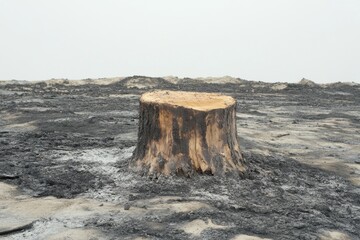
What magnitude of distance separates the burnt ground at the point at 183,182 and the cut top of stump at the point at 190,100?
0.59 m

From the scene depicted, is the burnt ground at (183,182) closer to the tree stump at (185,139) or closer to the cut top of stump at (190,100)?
the tree stump at (185,139)

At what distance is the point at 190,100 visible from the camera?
4.25 meters

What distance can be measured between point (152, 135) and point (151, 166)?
25 centimetres

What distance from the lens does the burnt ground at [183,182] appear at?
307 centimetres

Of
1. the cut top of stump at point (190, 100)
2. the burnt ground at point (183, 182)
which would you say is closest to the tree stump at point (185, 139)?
the cut top of stump at point (190, 100)

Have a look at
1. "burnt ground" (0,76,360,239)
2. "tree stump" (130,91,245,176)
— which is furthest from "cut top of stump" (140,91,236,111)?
"burnt ground" (0,76,360,239)

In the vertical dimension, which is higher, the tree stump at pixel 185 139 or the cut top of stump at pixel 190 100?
the cut top of stump at pixel 190 100

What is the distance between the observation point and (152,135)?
162 inches

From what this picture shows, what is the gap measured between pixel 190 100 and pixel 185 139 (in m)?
0.38

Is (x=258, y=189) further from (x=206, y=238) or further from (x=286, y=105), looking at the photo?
(x=286, y=105)

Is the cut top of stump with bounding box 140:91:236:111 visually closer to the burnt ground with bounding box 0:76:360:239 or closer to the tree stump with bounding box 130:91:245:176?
the tree stump with bounding box 130:91:245:176

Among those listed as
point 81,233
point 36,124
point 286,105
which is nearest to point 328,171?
point 81,233

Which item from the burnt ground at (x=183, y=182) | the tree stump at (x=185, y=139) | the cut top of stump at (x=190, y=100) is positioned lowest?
the burnt ground at (x=183, y=182)

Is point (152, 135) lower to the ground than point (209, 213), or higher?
higher
